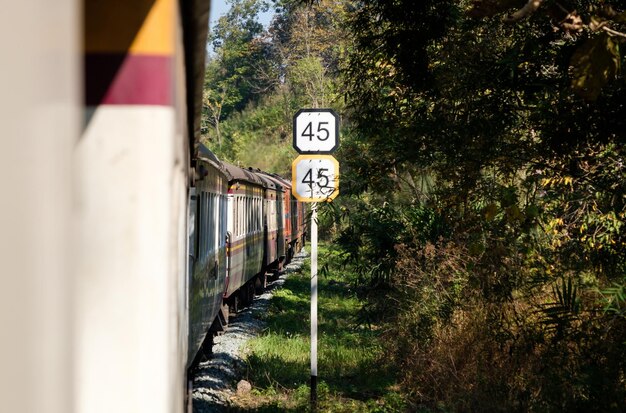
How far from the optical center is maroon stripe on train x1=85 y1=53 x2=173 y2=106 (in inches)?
76.3

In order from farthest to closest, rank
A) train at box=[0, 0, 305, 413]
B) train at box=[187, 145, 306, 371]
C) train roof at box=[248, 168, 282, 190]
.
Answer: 1. train roof at box=[248, 168, 282, 190]
2. train at box=[187, 145, 306, 371]
3. train at box=[0, 0, 305, 413]

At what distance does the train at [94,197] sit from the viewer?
934 mm

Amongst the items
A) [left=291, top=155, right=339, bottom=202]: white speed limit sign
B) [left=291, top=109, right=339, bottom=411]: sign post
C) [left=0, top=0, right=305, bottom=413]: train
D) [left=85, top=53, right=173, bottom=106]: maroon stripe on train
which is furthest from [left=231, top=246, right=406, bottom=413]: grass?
[left=85, top=53, right=173, bottom=106]: maroon stripe on train

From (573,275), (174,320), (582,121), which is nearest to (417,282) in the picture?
(573,275)

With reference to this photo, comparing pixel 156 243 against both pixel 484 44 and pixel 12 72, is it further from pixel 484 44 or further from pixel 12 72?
pixel 484 44

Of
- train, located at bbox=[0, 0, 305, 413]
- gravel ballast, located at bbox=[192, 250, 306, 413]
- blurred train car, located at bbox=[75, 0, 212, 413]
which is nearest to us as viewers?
train, located at bbox=[0, 0, 305, 413]

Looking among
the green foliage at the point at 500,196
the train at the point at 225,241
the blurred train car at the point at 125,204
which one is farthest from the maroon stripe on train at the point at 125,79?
the train at the point at 225,241

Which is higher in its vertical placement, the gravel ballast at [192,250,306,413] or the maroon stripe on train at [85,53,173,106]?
the maroon stripe on train at [85,53,173,106]

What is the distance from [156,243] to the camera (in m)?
1.94

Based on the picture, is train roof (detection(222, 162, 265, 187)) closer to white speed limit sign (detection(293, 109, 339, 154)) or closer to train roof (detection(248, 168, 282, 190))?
train roof (detection(248, 168, 282, 190))

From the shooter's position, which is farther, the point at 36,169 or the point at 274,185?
the point at 274,185

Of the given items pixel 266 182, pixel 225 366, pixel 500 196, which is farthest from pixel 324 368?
pixel 266 182

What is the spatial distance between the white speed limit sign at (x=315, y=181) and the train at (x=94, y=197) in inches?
184

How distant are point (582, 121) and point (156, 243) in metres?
5.04
